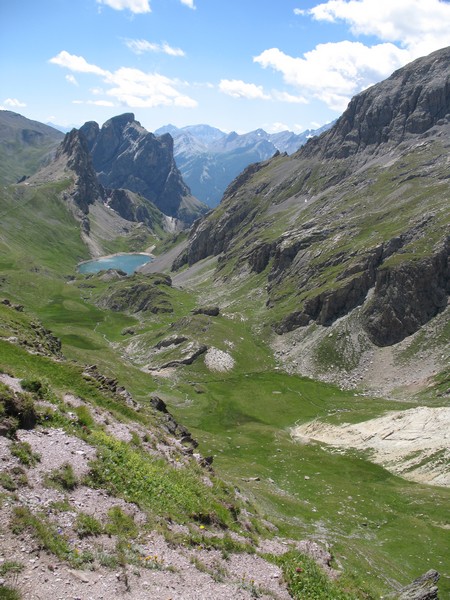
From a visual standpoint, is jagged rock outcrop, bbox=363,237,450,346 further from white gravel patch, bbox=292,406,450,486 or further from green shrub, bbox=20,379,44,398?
green shrub, bbox=20,379,44,398

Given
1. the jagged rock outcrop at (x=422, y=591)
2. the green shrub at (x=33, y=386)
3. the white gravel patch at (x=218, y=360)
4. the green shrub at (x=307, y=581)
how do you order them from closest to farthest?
the green shrub at (x=307, y=581) < the jagged rock outcrop at (x=422, y=591) < the green shrub at (x=33, y=386) < the white gravel patch at (x=218, y=360)

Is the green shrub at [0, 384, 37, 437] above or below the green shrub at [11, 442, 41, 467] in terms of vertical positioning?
above

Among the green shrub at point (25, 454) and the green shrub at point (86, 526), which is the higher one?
the green shrub at point (25, 454)

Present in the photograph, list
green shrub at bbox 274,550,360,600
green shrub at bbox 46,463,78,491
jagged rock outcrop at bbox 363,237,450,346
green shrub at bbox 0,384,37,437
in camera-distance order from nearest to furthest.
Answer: green shrub at bbox 46,463,78,491, green shrub at bbox 274,550,360,600, green shrub at bbox 0,384,37,437, jagged rock outcrop at bbox 363,237,450,346

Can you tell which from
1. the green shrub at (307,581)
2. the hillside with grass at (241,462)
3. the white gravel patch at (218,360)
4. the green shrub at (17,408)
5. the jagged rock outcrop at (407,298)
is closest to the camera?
the hillside with grass at (241,462)

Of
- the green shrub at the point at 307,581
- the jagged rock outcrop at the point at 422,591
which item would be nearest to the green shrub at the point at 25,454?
the green shrub at the point at 307,581

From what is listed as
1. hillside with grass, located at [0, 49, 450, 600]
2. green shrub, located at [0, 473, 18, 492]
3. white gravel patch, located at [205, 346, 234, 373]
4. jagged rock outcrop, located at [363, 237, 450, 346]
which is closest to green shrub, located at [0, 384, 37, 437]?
hillside with grass, located at [0, 49, 450, 600]

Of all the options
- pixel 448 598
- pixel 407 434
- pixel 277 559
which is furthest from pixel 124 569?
pixel 407 434

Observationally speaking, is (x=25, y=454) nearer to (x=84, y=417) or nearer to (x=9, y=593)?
(x=84, y=417)

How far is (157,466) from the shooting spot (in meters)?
30.3

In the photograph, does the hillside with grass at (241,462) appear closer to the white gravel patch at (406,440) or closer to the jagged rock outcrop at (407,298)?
the white gravel patch at (406,440)

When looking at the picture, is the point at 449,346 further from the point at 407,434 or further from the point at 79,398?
the point at 79,398

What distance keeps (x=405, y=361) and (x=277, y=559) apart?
127m

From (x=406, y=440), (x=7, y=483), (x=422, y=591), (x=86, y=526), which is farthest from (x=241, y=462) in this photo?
(x=7, y=483)
